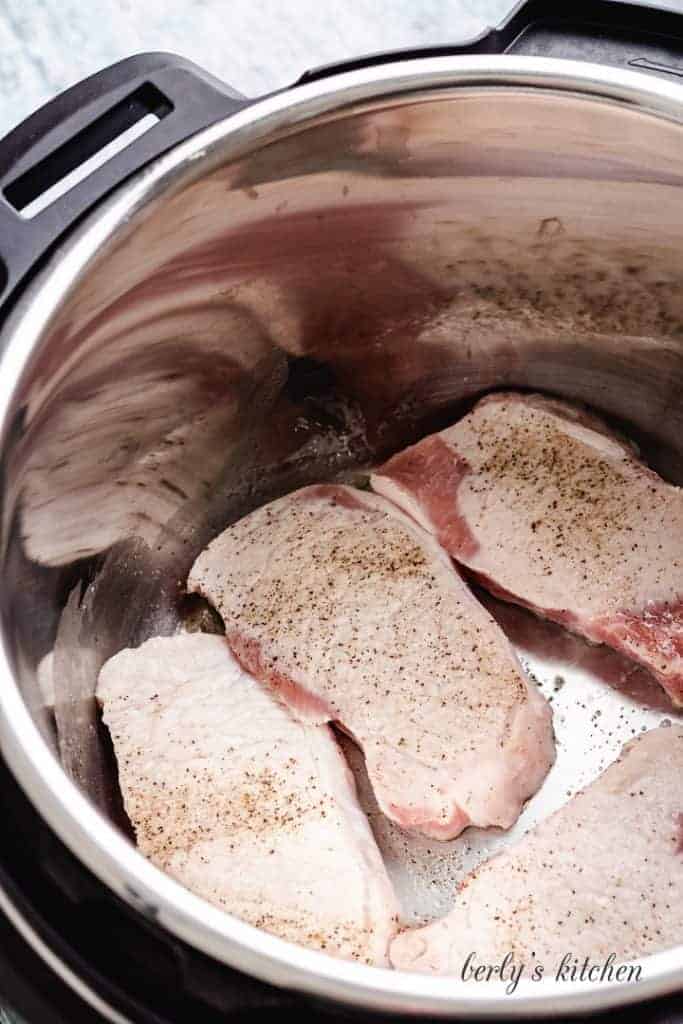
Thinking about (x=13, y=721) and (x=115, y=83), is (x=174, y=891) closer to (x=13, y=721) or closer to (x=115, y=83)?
(x=13, y=721)

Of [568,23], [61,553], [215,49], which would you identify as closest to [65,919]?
[61,553]

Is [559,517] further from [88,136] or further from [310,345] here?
[88,136]

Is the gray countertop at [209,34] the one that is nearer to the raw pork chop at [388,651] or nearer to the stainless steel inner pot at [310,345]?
the stainless steel inner pot at [310,345]

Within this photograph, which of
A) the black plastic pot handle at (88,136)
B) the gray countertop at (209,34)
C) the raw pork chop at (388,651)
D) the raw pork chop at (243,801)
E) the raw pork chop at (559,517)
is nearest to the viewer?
the black plastic pot handle at (88,136)

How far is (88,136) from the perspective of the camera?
1.25 meters

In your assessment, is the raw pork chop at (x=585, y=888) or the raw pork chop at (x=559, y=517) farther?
the raw pork chop at (x=559, y=517)

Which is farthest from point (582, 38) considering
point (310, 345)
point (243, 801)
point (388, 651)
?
point (243, 801)

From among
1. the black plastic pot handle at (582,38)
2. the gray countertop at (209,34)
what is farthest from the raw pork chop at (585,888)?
the gray countertop at (209,34)

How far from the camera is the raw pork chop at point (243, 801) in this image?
1.33 metres

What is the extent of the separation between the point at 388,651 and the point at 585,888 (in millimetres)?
381

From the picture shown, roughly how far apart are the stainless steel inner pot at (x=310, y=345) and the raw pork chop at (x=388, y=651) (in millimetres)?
109

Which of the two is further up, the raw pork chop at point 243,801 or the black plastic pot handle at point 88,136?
the black plastic pot handle at point 88,136

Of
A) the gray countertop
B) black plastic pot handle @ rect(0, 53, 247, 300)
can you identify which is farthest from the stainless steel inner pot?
the gray countertop

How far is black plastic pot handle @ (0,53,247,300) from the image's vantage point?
47.9 inches
